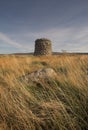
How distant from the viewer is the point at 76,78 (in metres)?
3.24

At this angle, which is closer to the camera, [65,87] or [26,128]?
[26,128]

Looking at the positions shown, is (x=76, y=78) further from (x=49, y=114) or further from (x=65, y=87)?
(x=49, y=114)

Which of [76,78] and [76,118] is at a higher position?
[76,78]

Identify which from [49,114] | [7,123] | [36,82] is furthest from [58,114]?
[36,82]

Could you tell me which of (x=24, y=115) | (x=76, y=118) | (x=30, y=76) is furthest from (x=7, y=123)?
(x=30, y=76)

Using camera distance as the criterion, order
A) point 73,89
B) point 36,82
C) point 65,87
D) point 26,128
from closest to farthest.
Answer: point 26,128 < point 73,89 < point 65,87 < point 36,82

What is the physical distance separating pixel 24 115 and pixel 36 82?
159 cm

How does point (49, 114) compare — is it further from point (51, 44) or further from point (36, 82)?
point (51, 44)

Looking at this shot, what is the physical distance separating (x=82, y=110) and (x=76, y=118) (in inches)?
6.2

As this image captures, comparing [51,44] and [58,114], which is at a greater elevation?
[51,44]

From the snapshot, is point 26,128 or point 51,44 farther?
point 51,44

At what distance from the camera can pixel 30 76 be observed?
419cm

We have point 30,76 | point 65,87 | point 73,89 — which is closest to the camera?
point 73,89

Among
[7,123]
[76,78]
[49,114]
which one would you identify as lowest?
[7,123]
